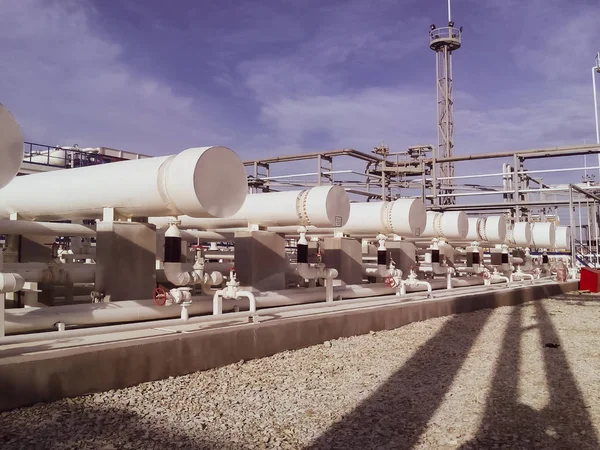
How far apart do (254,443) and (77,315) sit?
2.45 meters

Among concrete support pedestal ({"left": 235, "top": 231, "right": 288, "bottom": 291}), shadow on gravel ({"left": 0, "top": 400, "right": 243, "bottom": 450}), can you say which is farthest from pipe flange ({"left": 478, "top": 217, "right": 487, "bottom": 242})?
shadow on gravel ({"left": 0, "top": 400, "right": 243, "bottom": 450})

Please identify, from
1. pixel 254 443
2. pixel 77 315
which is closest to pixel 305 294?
pixel 77 315

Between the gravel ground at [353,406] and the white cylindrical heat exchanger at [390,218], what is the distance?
3088 millimetres

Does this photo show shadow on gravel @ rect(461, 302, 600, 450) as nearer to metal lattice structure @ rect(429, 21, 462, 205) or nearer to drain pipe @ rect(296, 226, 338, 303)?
drain pipe @ rect(296, 226, 338, 303)

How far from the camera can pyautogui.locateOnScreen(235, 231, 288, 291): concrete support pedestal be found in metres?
7.41

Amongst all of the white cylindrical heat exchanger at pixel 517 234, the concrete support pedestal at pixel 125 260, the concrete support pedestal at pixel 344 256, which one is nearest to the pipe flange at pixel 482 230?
the white cylindrical heat exchanger at pixel 517 234

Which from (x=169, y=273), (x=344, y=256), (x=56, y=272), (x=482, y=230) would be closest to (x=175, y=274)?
(x=169, y=273)

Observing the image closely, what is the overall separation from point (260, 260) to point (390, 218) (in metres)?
2.70

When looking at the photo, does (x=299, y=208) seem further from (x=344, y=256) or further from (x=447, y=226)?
(x=447, y=226)

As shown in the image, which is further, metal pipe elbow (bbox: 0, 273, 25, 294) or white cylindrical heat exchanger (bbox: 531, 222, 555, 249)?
white cylindrical heat exchanger (bbox: 531, 222, 555, 249)

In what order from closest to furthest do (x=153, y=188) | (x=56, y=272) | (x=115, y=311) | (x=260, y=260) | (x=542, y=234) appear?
(x=115, y=311) < (x=153, y=188) < (x=56, y=272) < (x=260, y=260) < (x=542, y=234)

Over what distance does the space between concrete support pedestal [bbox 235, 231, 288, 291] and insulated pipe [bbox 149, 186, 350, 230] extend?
27 cm

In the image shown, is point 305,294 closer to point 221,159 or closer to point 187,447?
point 221,159

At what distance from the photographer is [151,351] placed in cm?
431
